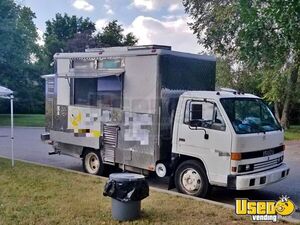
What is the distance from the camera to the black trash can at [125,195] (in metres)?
5.80

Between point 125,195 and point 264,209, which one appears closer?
point 125,195

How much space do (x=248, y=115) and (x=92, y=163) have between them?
4.25 metres

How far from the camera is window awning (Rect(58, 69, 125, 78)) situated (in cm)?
886

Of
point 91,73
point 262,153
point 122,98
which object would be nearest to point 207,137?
point 262,153

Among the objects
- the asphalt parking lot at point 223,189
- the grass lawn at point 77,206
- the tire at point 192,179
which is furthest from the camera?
the asphalt parking lot at point 223,189

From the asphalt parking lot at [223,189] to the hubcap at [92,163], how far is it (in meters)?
0.90

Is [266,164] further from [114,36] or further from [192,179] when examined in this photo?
[114,36]

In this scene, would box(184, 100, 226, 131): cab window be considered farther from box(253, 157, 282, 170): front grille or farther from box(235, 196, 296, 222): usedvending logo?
box(235, 196, 296, 222): usedvending logo

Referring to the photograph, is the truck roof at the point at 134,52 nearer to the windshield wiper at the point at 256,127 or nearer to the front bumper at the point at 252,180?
the windshield wiper at the point at 256,127

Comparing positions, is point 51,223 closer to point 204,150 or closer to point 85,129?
point 204,150

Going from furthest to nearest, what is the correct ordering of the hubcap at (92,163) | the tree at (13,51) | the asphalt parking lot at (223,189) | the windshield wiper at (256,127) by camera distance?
the tree at (13,51)
the hubcap at (92,163)
the asphalt parking lot at (223,189)
the windshield wiper at (256,127)

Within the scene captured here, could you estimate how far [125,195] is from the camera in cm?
579

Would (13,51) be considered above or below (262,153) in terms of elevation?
above

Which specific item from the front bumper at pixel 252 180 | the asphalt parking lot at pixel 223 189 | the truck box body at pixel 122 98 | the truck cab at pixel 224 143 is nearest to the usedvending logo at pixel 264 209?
the asphalt parking lot at pixel 223 189
